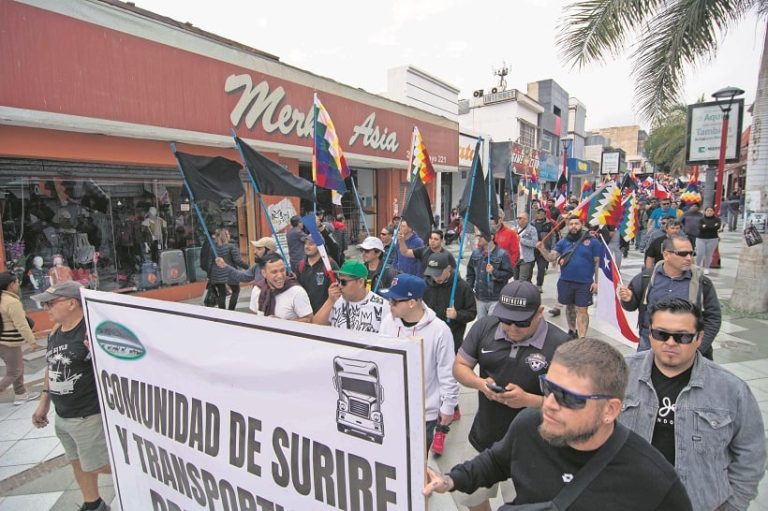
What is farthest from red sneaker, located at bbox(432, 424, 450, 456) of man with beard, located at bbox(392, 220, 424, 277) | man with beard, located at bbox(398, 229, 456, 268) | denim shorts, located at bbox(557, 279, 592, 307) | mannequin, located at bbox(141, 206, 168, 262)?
mannequin, located at bbox(141, 206, 168, 262)

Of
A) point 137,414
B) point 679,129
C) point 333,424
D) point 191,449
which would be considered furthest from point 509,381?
point 679,129

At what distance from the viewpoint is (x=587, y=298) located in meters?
5.88

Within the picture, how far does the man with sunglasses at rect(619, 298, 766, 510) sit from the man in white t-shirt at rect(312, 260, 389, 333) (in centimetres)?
186

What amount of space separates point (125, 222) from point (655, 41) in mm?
10792

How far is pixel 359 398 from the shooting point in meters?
1.67

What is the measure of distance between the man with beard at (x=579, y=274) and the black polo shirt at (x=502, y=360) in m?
3.55

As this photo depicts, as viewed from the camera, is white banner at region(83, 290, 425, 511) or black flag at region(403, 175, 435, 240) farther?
black flag at region(403, 175, 435, 240)

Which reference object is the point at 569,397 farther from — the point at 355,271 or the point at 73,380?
the point at 73,380

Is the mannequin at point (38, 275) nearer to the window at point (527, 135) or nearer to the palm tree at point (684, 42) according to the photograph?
the palm tree at point (684, 42)

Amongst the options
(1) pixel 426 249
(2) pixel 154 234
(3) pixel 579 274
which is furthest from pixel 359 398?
(2) pixel 154 234

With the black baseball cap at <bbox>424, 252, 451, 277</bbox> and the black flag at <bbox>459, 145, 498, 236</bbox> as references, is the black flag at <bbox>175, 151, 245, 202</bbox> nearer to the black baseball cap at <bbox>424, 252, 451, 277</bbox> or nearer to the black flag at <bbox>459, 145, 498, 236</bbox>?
the black baseball cap at <bbox>424, 252, 451, 277</bbox>

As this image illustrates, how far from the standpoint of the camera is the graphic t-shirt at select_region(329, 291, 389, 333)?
361 cm

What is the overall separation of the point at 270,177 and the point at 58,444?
11.4ft

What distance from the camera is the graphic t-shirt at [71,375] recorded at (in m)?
2.85
